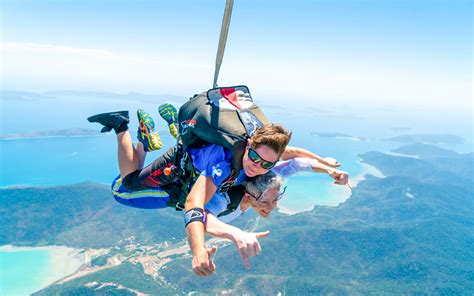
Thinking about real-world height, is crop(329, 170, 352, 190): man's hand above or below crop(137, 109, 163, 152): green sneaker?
below

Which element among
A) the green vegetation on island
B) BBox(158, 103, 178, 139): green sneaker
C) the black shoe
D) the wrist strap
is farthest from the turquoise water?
the wrist strap

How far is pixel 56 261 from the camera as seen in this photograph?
56.4 metres

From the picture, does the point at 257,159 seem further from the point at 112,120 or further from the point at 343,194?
the point at 343,194

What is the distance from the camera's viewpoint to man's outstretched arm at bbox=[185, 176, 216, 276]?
1.82m

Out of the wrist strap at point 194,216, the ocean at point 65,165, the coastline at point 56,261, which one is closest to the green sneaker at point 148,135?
the wrist strap at point 194,216

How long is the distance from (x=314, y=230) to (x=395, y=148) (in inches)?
4553

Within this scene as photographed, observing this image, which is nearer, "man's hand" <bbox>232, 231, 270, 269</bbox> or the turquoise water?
"man's hand" <bbox>232, 231, 270, 269</bbox>

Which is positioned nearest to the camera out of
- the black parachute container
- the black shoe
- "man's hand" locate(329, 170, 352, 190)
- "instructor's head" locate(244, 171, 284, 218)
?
the black parachute container

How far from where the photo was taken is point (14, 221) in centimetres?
7056

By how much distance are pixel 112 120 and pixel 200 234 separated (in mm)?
1830

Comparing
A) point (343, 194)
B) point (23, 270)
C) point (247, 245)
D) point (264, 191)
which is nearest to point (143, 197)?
point (264, 191)

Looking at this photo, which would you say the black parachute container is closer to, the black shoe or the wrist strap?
the wrist strap

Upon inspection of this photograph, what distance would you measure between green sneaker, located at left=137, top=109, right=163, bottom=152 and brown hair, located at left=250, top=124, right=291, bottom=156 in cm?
125

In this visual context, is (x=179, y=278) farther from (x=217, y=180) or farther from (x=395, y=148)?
(x=395, y=148)
